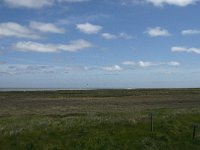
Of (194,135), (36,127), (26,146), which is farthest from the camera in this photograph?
(36,127)

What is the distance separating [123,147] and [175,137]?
13.1ft

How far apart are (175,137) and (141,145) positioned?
3.03 meters

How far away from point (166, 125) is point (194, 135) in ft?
10.1

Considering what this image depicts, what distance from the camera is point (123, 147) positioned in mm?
19469

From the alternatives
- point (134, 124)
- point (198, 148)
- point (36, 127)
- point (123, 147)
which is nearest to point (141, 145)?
point (123, 147)

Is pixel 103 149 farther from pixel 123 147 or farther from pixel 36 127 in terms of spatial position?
pixel 36 127

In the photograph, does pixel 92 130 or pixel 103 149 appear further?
pixel 92 130

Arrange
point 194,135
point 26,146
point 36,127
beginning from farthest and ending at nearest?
point 36,127 < point 194,135 < point 26,146

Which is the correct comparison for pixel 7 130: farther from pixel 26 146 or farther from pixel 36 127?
pixel 26 146

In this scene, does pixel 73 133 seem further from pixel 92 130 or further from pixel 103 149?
pixel 103 149

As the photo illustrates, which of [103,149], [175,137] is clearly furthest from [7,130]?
[175,137]

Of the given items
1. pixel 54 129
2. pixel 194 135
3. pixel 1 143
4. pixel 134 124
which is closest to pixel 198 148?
pixel 194 135

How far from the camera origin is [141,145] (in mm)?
19906

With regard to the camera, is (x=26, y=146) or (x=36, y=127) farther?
(x=36, y=127)
